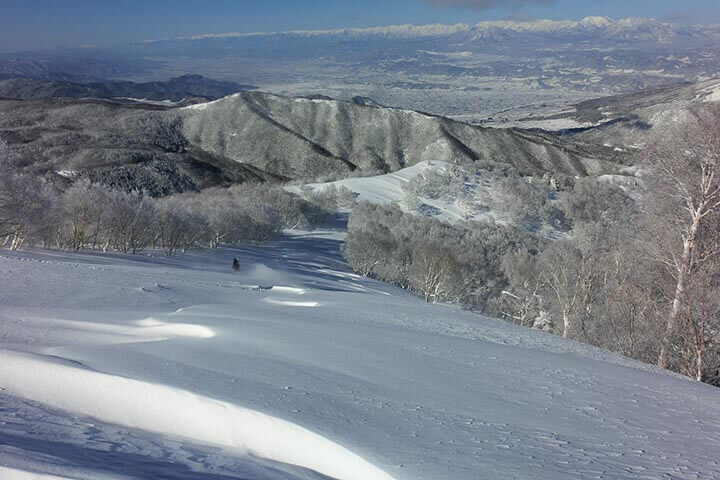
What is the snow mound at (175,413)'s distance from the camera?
379cm

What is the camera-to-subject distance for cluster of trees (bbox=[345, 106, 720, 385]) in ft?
27.0

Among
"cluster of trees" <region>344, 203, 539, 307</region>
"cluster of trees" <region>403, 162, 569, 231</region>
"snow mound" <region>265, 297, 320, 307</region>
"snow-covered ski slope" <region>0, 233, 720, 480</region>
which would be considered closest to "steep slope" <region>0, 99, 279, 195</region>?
"cluster of trees" <region>403, 162, 569, 231</region>

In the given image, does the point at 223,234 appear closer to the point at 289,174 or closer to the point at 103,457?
the point at 103,457

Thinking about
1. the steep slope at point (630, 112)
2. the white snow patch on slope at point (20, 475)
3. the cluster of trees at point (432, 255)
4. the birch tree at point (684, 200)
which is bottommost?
the cluster of trees at point (432, 255)

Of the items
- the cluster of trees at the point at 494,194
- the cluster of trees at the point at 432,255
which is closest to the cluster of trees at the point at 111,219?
the cluster of trees at the point at 432,255

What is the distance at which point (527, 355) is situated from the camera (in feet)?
23.2

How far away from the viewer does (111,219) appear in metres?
21.6

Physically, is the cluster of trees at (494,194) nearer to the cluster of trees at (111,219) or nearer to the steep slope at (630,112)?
the cluster of trees at (111,219)

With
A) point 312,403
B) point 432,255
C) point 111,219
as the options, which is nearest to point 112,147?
point 111,219

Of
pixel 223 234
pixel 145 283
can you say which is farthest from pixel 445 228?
pixel 145 283

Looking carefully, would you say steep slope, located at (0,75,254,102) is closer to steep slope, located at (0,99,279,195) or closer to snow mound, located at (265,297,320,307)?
steep slope, located at (0,99,279,195)

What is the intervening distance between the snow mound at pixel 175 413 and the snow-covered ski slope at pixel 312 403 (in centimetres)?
1

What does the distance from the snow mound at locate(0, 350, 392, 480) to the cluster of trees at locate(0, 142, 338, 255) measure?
559 inches

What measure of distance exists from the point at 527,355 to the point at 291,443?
4152 millimetres
